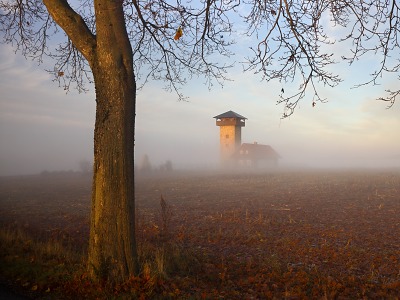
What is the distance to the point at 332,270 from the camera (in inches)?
300

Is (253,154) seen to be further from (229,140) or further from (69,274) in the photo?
(69,274)

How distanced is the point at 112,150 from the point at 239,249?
17.1ft

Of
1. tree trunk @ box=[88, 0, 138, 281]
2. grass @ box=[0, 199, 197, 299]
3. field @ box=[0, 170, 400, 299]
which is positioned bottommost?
field @ box=[0, 170, 400, 299]

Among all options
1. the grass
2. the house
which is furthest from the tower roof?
the grass

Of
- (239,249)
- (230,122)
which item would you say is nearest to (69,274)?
(239,249)

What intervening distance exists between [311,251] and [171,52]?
678 centimetres

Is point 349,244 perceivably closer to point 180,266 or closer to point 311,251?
point 311,251

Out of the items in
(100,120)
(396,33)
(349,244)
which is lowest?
(349,244)

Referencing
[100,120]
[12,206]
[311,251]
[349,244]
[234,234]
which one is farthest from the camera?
[12,206]

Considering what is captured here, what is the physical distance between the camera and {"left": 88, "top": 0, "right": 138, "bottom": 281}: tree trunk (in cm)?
610

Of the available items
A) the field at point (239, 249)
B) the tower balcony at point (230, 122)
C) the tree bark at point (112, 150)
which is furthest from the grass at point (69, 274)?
the tower balcony at point (230, 122)

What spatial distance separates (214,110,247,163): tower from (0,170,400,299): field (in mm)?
38949

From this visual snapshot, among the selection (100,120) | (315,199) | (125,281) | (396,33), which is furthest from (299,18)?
(315,199)

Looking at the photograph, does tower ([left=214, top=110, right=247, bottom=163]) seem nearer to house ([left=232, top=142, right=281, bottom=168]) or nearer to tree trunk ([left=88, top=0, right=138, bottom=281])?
house ([left=232, top=142, right=281, bottom=168])
